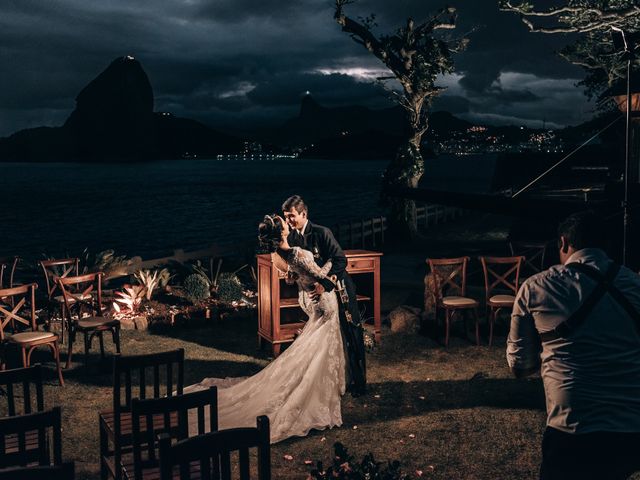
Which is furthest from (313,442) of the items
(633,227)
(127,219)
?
(127,219)

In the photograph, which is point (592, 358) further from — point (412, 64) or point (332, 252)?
point (412, 64)

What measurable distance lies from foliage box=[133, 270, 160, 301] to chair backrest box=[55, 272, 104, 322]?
904 millimetres

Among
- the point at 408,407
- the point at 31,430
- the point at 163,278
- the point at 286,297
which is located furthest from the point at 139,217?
the point at 31,430

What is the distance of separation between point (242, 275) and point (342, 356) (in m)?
6.79

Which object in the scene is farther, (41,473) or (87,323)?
(87,323)

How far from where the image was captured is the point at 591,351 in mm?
2791

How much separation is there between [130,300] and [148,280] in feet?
2.46

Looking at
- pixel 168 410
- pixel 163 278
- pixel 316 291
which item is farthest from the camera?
pixel 163 278

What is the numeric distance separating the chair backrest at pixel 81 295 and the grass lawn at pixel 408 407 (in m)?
0.83

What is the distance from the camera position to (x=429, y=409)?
6.71 meters

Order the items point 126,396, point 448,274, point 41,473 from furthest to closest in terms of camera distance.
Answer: point 448,274 < point 126,396 < point 41,473

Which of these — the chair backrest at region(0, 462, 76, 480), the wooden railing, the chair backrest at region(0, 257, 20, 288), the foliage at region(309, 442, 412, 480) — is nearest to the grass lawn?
the foliage at region(309, 442, 412, 480)

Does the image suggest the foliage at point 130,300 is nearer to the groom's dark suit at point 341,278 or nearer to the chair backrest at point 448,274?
the groom's dark suit at point 341,278

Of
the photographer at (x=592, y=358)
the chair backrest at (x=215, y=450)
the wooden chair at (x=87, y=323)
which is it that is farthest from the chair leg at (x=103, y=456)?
the wooden chair at (x=87, y=323)
